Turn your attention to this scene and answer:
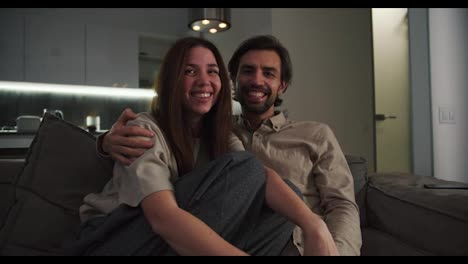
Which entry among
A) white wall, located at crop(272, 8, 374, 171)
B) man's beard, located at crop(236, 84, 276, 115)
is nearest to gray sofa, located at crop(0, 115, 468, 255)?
man's beard, located at crop(236, 84, 276, 115)

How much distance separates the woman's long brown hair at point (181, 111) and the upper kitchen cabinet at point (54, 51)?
303cm

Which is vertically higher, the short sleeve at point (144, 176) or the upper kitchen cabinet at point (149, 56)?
the upper kitchen cabinet at point (149, 56)

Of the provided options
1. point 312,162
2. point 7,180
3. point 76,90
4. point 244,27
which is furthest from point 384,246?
point 76,90

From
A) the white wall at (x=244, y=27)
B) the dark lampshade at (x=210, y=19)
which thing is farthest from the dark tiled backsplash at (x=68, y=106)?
the dark lampshade at (x=210, y=19)

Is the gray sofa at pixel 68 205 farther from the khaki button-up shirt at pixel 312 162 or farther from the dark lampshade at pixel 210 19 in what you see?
the dark lampshade at pixel 210 19

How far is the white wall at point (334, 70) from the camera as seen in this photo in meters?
2.69

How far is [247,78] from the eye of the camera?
1.32m

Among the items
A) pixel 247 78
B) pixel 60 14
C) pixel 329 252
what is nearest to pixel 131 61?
pixel 60 14

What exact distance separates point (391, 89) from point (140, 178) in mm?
2638

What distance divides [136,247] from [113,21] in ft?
11.9

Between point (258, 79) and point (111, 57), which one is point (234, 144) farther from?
point (111, 57)

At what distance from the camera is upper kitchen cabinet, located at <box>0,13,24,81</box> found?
3.30 metres
